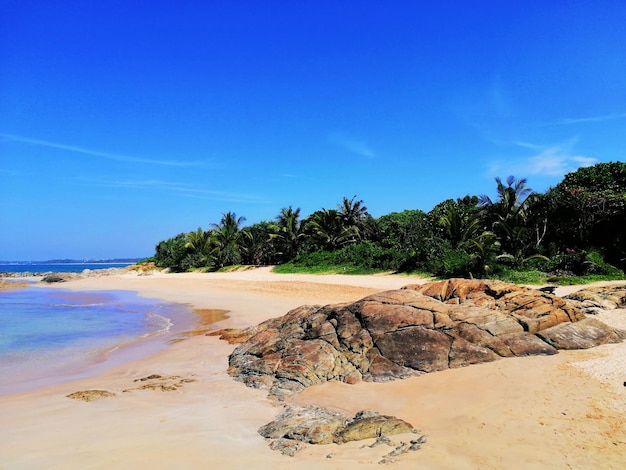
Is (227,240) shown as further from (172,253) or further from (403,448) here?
(403,448)

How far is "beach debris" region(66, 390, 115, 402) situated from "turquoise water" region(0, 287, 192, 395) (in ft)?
5.59

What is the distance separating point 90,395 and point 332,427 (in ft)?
14.8

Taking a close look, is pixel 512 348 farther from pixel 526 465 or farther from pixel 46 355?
pixel 46 355

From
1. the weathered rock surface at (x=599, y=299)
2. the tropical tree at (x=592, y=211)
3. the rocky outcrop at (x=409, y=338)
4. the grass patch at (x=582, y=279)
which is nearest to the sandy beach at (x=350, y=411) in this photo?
the rocky outcrop at (x=409, y=338)

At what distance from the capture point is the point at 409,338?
7.62 meters

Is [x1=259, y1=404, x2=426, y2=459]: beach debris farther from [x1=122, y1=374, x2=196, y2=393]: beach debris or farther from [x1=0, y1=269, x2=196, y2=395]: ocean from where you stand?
[x1=0, y1=269, x2=196, y2=395]: ocean

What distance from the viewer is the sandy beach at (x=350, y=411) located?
426cm

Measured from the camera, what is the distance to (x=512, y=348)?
282 inches

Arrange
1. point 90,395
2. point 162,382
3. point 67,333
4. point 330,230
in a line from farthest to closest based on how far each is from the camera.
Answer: point 330,230 < point 67,333 < point 162,382 < point 90,395

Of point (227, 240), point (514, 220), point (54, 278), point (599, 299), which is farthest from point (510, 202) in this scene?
point (54, 278)

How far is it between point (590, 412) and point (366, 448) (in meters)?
2.79

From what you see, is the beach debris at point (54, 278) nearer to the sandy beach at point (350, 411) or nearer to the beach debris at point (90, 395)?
the sandy beach at point (350, 411)

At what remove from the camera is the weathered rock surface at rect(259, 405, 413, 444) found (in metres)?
4.87

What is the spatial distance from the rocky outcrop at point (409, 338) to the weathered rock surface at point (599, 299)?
2.64 m
